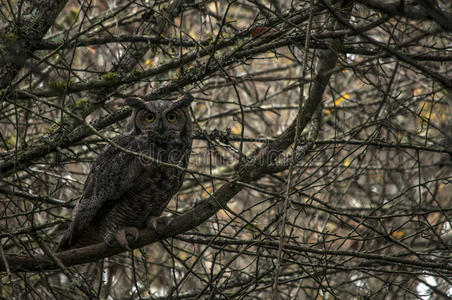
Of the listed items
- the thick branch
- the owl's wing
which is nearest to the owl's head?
the owl's wing

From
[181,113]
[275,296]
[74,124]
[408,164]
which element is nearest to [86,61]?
[74,124]

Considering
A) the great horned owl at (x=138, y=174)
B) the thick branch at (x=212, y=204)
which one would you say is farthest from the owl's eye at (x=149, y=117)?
the thick branch at (x=212, y=204)

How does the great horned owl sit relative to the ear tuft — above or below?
below

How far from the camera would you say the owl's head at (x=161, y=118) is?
3.75 metres

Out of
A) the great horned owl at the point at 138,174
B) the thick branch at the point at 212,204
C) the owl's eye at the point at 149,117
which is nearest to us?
the thick branch at the point at 212,204

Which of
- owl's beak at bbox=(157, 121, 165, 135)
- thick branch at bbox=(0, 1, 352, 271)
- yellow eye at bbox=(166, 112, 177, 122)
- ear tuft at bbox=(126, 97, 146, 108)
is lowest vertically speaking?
thick branch at bbox=(0, 1, 352, 271)

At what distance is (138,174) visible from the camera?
A: 3.65 meters

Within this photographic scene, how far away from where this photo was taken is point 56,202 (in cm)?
384

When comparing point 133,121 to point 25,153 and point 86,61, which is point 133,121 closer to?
point 25,153

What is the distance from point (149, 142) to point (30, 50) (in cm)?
124

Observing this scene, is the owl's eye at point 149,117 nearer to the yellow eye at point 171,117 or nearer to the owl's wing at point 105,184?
the yellow eye at point 171,117

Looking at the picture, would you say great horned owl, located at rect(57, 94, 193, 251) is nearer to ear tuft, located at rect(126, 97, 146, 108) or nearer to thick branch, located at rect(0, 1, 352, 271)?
ear tuft, located at rect(126, 97, 146, 108)

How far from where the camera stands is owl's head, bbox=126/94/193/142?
12.3 ft

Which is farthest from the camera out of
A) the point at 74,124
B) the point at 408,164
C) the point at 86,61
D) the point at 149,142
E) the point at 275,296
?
the point at 86,61
